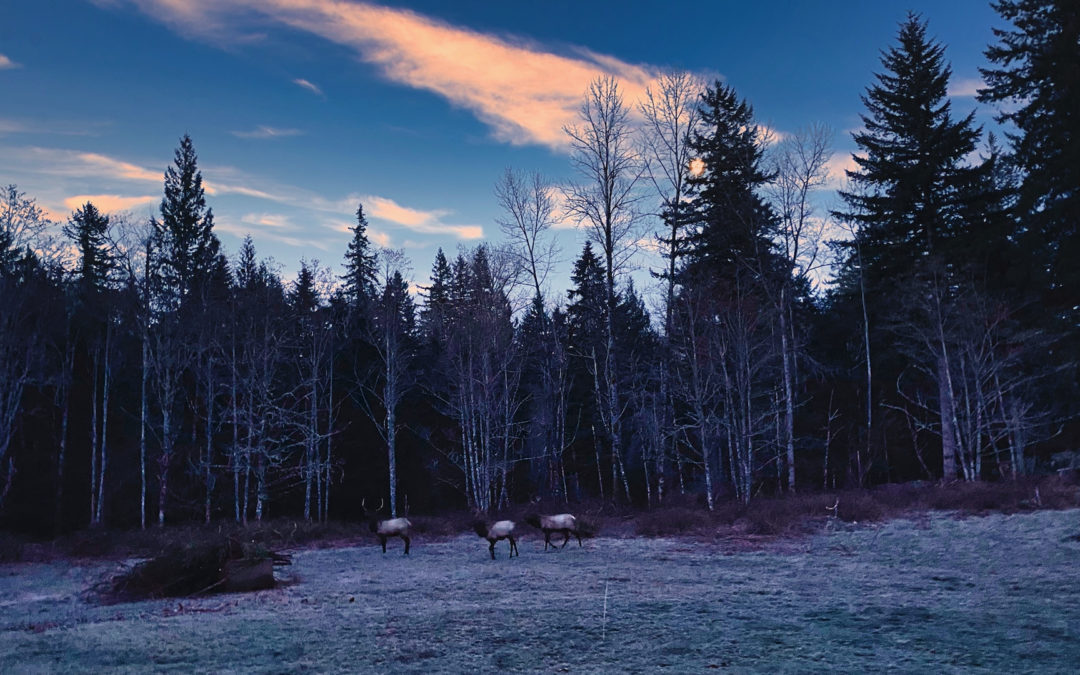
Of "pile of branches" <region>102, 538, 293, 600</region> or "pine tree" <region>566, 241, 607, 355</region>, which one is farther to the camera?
"pine tree" <region>566, 241, 607, 355</region>

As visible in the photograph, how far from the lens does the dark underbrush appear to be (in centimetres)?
1650

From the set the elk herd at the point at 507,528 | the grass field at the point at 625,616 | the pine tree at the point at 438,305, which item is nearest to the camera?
the grass field at the point at 625,616

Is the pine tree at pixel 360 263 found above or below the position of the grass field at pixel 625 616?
above

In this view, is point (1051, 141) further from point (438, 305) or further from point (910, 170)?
point (438, 305)

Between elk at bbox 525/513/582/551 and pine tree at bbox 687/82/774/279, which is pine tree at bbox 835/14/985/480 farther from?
elk at bbox 525/513/582/551

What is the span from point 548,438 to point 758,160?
19216mm

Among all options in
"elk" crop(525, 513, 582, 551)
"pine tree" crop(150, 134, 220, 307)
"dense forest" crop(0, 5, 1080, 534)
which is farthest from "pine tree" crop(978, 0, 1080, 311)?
"pine tree" crop(150, 134, 220, 307)

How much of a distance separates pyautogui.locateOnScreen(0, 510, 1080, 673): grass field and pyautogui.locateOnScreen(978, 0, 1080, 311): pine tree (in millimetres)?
12769

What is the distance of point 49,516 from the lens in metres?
31.8

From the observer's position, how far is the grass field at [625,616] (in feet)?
19.8

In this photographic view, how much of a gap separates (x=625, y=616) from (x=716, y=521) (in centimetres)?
1069

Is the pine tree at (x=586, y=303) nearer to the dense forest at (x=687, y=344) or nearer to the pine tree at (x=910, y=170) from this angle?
the dense forest at (x=687, y=344)

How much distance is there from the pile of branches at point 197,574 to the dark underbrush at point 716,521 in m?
3.50

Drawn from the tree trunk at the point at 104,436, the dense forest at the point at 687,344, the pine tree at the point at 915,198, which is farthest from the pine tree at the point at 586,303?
the tree trunk at the point at 104,436
